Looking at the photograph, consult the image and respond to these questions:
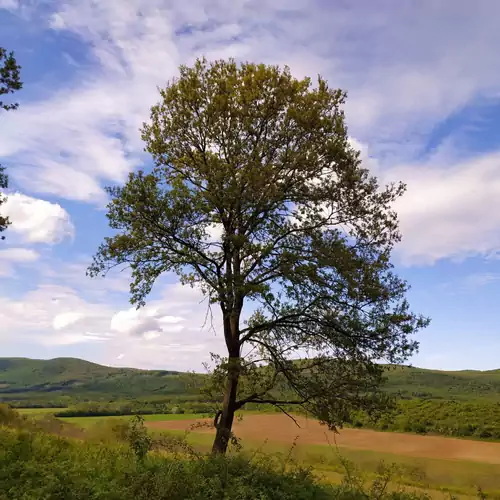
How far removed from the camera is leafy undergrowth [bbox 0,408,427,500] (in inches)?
482

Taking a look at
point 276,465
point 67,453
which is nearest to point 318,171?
point 276,465

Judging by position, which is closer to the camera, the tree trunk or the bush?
the bush

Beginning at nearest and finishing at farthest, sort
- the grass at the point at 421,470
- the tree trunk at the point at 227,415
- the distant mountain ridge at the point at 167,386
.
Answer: the tree trunk at the point at 227,415, the grass at the point at 421,470, the distant mountain ridge at the point at 167,386

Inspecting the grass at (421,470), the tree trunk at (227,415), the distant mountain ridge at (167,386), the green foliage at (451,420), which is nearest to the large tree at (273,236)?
the tree trunk at (227,415)

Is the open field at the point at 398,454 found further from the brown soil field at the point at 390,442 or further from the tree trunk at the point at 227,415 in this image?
the tree trunk at the point at 227,415

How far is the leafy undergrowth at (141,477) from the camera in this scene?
40.2 ft

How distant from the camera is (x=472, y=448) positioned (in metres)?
36.1

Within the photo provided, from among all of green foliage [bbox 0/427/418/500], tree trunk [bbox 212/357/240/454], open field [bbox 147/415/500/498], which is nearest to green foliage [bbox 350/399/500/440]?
open field [bbox 147/415/500/498]

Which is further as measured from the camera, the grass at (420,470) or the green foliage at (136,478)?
the grass at (420,470)

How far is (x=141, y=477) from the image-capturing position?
1296 centimetres

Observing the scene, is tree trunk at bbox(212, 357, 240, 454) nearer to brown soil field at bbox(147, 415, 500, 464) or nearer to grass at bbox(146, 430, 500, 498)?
grass at bbox(146, 430, 500, 498)

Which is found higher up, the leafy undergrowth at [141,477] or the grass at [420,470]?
the leafy undergrowth at [141,477]

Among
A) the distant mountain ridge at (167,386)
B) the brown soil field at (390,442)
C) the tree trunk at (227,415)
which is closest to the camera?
the tree trunk at (227,415)

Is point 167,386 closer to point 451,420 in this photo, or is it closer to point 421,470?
point 451,420
